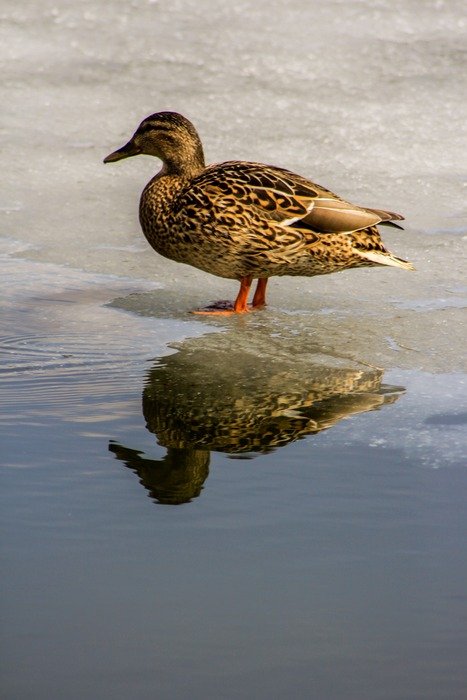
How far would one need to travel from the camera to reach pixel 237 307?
5531 mm

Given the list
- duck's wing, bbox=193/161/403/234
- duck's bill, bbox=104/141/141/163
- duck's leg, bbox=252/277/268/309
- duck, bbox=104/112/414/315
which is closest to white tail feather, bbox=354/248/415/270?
duck, bbox=104/112/414/315

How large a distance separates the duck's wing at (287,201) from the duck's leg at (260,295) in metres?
0.31

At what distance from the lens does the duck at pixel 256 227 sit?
554cm

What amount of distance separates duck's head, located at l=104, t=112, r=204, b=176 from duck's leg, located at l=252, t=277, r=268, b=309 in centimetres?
73

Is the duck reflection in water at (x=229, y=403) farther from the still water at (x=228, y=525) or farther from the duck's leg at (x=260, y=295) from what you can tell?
the duck's leg at (x=260, y=295)

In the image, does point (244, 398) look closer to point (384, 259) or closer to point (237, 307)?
point (237, 307)

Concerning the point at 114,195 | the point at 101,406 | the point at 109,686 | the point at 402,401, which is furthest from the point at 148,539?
the point at 114,195

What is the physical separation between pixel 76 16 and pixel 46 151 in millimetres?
2597

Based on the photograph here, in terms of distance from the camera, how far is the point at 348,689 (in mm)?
2342

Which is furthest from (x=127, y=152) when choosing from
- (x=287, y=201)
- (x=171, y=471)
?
(x=171, y=471)

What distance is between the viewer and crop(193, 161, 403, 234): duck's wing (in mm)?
5594

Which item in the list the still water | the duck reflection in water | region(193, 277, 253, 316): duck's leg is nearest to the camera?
the still water

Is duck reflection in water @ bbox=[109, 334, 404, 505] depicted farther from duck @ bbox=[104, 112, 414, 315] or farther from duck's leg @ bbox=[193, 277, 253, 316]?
duck @ bbox=[104, 112, 414, 315]

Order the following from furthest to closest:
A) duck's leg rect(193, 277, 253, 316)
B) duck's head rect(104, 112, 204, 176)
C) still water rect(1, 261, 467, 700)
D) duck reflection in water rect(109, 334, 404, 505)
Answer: duck's head rect(104, 112, 204, 176)
duck's leg rect(193, 277, 253, 316)
duck reflection in water rect(109, 334, 404, 505)
still water rect(1, 261, 467, 700)
